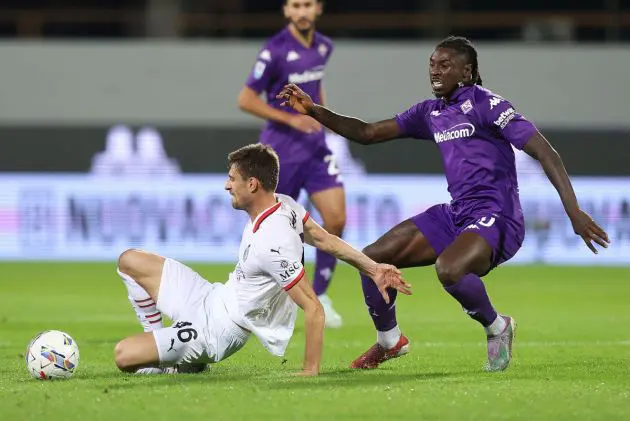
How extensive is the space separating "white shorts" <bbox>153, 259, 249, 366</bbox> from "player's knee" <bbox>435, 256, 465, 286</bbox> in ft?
3.46

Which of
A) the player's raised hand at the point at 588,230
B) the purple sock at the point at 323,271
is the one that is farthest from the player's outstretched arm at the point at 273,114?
the player's raised hand at the point at 588,230

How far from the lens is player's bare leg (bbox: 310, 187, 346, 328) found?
9867mm

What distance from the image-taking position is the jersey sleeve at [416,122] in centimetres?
739

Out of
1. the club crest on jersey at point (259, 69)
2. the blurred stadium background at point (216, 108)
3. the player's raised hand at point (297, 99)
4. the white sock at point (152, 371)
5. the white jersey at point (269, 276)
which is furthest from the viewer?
the blurred stadium background at point (216, 108)

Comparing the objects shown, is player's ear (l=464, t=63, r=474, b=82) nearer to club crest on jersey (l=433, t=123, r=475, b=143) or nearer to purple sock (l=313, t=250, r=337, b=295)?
club crest on jersey (l=433, t=123, r=475, b=143)

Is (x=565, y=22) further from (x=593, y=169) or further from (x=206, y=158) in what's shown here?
(x=206, y=158)

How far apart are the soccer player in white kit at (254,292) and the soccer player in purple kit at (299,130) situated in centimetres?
309

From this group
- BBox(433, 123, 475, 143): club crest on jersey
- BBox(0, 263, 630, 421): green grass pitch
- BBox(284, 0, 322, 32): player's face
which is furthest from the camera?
BBox(284, 0, 322, 32): player's face

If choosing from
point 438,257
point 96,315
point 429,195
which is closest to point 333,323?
point 96,315

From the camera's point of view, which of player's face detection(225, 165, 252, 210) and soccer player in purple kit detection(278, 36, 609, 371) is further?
soccer player in purple kit detection(278, 36, 609, 371)

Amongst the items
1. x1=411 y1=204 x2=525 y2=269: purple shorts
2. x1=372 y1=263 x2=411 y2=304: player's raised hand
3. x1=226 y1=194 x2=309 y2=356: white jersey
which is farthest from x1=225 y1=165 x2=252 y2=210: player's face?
x1=411 y1=204 x2=525 y2=269: purple shorts

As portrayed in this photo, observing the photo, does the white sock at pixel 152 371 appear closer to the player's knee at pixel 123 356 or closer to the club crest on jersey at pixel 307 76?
the player's knee at pixel 123 356

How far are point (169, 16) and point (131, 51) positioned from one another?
4.45ft

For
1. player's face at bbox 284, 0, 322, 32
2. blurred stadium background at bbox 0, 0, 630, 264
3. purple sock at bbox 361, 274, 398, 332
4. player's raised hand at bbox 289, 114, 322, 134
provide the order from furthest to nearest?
blurred stadium background at bbox 0, 0, 630, 264 → player's face at bbox 284, 0, 322, 32 → player's raised hand at bbox 289, 114, 322, 134 → purple sock at bbox 361, 274, 398, 332
